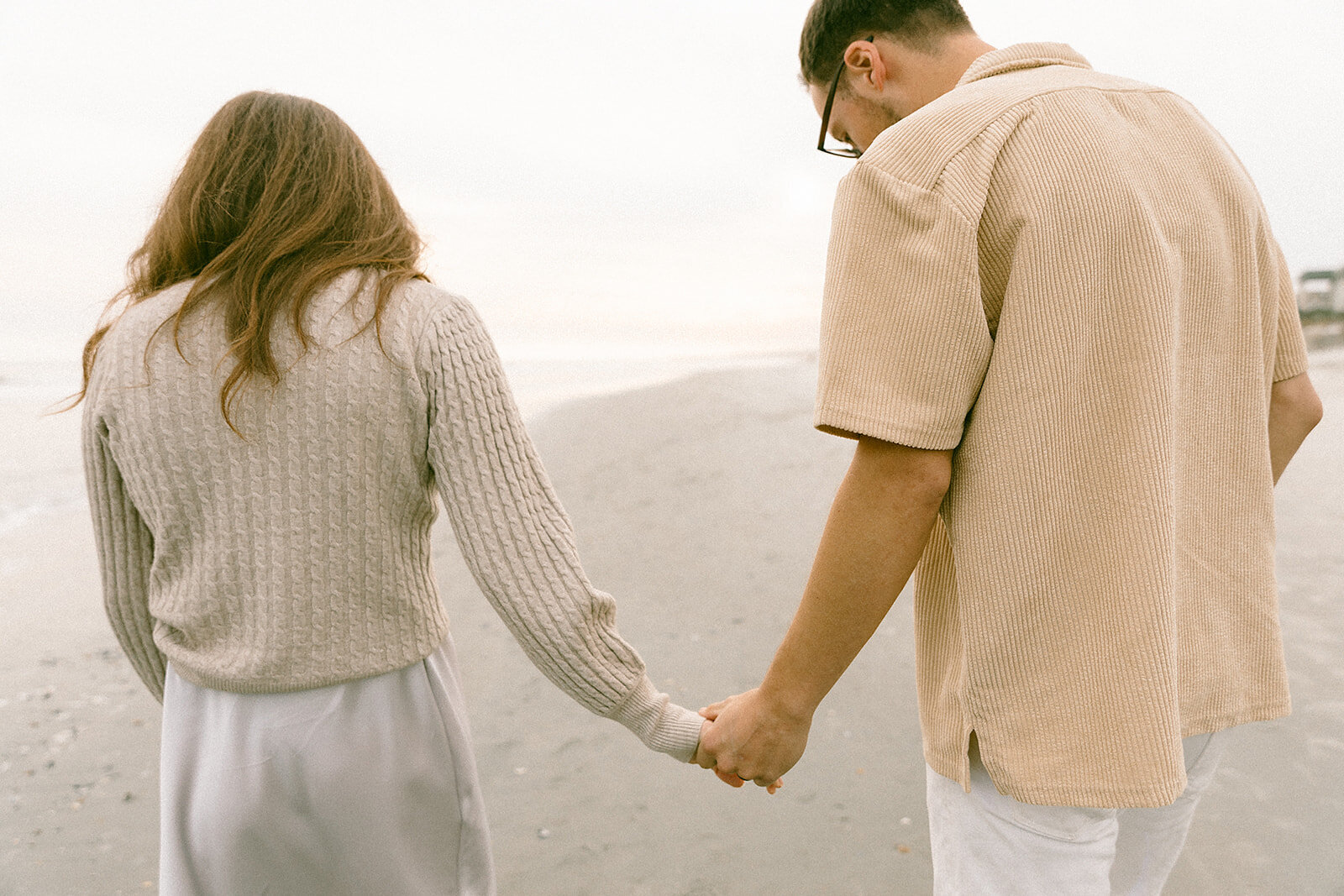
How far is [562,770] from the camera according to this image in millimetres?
2898

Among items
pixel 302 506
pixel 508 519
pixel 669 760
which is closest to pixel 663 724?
pixel 508 519

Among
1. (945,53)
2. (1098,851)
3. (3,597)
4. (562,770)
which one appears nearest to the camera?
(1098,851)

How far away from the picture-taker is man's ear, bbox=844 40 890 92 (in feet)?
4.64

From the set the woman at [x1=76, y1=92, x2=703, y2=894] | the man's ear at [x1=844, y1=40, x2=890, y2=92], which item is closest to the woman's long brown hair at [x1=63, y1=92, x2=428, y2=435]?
the woman at [x1=76, y1=92, x2=703, y2=894]

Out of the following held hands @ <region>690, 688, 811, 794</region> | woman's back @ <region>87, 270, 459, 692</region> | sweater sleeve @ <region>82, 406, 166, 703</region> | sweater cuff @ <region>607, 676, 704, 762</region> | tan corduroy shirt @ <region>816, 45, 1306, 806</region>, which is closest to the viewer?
tan corduroy shirt @ <region>816, 45, 1306, 806</region>

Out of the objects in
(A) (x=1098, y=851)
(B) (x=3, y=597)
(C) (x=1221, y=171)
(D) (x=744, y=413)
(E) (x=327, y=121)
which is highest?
(E) (x=327, y=121)

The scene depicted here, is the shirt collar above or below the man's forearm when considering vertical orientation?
above

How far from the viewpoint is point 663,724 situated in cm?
155

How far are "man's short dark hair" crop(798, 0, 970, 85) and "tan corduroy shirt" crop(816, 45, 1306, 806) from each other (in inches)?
13.1

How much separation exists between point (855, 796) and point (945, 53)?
227 centimetres

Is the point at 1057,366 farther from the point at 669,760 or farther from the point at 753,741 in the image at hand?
the point at 669,760

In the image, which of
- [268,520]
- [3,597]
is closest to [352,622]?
[268,520]

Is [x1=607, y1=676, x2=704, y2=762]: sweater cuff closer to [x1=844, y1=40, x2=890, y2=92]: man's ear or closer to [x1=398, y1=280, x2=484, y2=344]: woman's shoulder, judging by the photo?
[x1=398, y1=280, x2=484, y2=344]: woman's shoulder

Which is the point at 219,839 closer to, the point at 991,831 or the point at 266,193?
the point at 266,193
